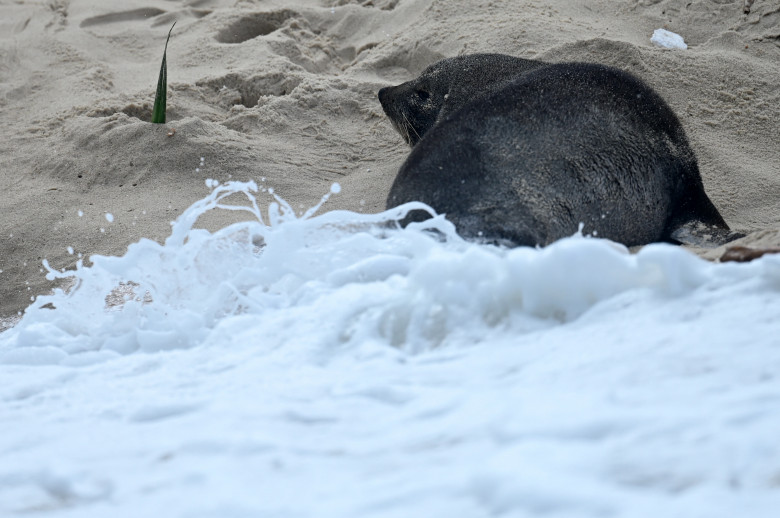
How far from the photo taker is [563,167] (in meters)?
2.89

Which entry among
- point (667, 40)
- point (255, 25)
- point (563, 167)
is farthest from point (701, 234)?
point (255, 25)

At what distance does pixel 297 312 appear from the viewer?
2.26 metres

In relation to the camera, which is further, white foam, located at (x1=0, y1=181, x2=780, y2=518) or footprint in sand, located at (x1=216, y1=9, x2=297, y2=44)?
footprint in sand, located at (x1=216, y1=9, x2=297, y2=44)

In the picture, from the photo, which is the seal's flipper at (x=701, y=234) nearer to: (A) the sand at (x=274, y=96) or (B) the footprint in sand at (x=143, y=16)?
(A) the sand at (x=274, y=96)

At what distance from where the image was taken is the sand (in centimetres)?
402

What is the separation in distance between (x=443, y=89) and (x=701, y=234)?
146 cm

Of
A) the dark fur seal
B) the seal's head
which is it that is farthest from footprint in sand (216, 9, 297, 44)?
the dark fur seal

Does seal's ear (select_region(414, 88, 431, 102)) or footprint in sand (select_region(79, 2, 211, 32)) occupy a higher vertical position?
seal's ear (select_region(414, 88, 431, 102))

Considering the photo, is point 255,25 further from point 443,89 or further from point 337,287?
point 337,287

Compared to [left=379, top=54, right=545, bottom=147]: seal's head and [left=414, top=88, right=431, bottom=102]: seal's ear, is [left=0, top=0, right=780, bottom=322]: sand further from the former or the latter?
[left=414, top=88, right=431, bottom=102]: seal's ear

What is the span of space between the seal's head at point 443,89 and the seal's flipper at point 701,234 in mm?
1114

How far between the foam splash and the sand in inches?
44.7

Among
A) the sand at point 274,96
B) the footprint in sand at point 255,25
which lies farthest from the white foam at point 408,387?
the footprint in sand at point 255,25

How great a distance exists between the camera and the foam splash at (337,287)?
197 centimetres
